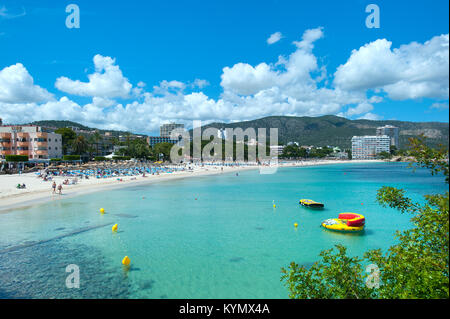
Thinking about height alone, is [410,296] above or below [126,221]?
above

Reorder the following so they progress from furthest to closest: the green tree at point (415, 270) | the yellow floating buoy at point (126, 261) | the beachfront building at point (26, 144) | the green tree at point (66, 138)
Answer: the green tree at point (66, 138) < the beachfront building at point (26, 144) < the yellow floating buoy at point (126, 261) < the green tree at point (415, 270)

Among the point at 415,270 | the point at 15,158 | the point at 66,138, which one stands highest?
the point at 66,138

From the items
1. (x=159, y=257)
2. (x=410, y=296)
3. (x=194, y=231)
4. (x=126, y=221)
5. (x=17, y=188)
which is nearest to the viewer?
(x=410, y=296)

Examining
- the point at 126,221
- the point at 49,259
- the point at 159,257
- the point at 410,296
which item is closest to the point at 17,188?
the point at 126,221

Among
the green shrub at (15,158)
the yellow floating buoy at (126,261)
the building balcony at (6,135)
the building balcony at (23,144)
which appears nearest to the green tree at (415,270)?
the yellow floating buoy at (126,261)

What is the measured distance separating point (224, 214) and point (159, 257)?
1250 cm

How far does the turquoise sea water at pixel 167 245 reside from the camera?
12.3m

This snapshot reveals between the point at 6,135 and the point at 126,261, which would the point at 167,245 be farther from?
the point at 6,135

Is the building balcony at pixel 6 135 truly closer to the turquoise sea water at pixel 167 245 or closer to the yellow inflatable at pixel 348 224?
the turquoise sea water at pixel 167 245

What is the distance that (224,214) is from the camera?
2781cm

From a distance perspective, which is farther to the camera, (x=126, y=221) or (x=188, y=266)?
(x=126, y=221)

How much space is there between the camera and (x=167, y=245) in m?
18.0

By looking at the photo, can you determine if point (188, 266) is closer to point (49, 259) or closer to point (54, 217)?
point (49, 259)

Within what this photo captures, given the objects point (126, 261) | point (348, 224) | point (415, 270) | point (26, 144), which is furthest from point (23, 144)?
point (415, 270)
